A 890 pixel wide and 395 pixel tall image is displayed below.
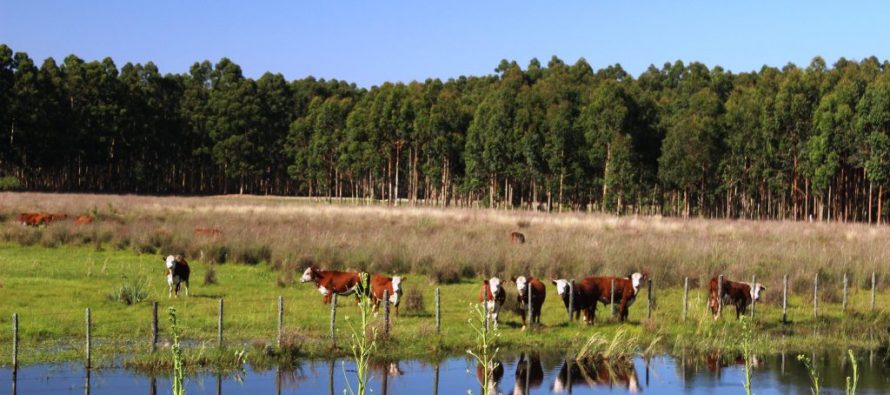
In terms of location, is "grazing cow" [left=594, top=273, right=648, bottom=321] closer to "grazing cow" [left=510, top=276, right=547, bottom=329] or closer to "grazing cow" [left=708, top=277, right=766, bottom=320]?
"grazing cow" [left=510, top=276, right=547, bottom=329]

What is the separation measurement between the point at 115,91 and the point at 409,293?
79.0 metres

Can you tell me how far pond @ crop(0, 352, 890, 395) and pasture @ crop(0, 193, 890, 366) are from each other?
1.95 ft

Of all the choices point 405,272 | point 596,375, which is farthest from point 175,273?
point 596,375

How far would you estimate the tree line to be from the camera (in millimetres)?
77000

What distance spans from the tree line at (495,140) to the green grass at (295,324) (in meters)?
45.0

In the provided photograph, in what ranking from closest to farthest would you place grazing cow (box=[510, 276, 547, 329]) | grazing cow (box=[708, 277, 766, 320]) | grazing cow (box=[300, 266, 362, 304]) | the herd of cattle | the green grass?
the green grass, grazing cow (box=[510, 276, 547, 329]), the herd of cattle, grazing cow (box=[708, 277, 766, 320]), grazing cow (box=[300, 266, 362, 304])

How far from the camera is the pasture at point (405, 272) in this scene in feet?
70.0

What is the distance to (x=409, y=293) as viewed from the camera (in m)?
24.8

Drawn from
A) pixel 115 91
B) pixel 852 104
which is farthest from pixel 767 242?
pixel 115 91

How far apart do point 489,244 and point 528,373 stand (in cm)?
1680

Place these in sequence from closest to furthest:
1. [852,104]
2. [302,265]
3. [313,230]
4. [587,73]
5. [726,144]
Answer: [302,265], [313,230], [852,104], [726,144], [587,73]

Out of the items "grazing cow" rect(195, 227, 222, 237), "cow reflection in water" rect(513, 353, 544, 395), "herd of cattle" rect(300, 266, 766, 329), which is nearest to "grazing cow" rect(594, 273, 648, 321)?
"herd of cattle" rect(300, 266, 766, 329)

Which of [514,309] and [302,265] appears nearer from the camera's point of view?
[514,309]

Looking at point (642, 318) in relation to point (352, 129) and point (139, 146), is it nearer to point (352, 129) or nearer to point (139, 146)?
point (352, 129)
